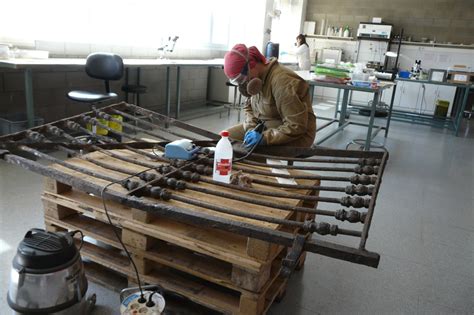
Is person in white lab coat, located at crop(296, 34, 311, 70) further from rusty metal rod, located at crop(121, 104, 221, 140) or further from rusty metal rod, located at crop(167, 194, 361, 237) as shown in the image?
rusty metal rod, located at crop(167, 194, 361, 237)

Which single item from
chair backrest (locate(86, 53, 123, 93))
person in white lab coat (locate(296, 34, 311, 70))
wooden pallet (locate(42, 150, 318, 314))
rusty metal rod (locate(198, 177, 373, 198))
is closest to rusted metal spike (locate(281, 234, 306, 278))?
wooden pallet (locate(42, 150, 318, 314))

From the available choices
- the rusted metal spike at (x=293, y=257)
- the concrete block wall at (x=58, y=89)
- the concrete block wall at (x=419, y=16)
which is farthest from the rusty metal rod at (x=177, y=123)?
the concrete block wall at (x=419, y=16)

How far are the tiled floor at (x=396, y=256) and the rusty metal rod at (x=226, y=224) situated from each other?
1.85 ft

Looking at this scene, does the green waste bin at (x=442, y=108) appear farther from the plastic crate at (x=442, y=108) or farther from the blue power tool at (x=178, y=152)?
the blue power tool at (x=178, y=152)

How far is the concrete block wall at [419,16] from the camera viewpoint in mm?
8258

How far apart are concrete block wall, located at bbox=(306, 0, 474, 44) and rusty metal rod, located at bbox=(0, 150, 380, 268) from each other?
9.05m

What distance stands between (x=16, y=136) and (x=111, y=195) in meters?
0.87

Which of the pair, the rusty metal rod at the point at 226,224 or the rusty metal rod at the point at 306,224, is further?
the rusty metal rod at the point at 306,224

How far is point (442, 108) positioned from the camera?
7191mm

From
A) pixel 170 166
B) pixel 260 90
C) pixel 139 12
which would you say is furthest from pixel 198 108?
pixel 170 166

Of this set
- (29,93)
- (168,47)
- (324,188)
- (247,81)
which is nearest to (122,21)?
(168,47)

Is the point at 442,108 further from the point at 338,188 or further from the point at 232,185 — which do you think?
the point at 232,185

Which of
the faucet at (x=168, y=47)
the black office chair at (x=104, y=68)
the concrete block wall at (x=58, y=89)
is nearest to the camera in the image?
the black office chair at (x=104, y=68)

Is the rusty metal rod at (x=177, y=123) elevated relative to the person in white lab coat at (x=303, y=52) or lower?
lower
